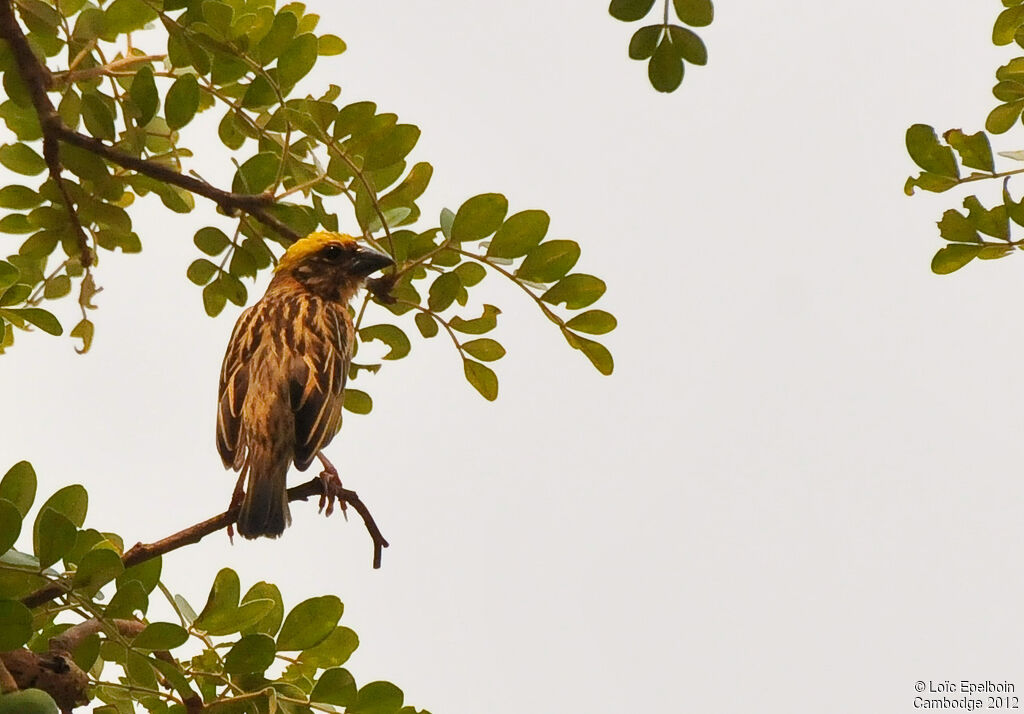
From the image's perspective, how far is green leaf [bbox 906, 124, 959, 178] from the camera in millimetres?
2920

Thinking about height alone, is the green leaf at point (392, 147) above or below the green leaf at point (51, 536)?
above

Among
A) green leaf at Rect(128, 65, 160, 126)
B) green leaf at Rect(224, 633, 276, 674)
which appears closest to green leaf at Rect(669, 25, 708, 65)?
green leaf at Rect(128, 65, 160, 126)

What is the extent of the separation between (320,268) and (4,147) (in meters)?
1.34

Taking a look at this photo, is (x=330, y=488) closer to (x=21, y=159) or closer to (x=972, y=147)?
(x=21, y=159)

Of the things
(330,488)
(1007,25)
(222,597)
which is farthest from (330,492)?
(1007,25)

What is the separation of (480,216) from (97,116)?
0.87 meters

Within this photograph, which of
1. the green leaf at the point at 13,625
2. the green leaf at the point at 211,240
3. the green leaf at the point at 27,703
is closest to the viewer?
the green leaf at the point at 27,703

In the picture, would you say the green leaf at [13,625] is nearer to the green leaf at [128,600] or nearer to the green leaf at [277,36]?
the green leaf at [128,600]

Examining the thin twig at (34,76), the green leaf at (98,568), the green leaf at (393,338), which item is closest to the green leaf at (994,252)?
the green leaf at (393,338)

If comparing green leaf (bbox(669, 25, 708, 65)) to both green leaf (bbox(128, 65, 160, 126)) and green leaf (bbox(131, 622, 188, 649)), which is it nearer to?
green leaf (bbox(128, 65, 160, 126))

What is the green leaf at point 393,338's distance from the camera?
3.50 meters

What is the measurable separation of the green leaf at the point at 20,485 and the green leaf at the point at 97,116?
Answer: 36.2 inches

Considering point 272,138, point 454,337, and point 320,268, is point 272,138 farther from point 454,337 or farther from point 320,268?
point 320,268

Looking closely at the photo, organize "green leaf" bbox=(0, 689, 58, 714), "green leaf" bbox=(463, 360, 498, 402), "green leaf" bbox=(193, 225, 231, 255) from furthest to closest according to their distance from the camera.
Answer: "green leaf" bbox=(193, 225, 231, 255) → "green leaf" bbox=(463, 360, 498, 402) → "green leaf" bbox=(0, 689, 58, 714)
